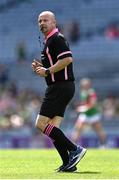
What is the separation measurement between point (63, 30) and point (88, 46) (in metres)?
1.22

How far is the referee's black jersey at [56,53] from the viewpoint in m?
10.6

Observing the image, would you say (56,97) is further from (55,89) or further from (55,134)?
(55,134)

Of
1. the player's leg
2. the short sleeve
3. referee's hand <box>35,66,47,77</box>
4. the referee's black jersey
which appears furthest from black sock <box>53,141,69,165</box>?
the player's leg

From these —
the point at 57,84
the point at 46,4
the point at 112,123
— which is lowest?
the point at 112,123

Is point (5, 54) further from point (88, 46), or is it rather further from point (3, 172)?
point (3, 172)

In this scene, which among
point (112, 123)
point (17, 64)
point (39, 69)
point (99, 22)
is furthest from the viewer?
point (99, 22)

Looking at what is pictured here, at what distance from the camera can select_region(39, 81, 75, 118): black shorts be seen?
35.3 ft

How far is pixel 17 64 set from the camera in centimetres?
2947

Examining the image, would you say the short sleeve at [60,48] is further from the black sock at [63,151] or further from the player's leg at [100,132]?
the player's leg at [100,132]

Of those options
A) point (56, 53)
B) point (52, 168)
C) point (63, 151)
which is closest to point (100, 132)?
point (52, 168)

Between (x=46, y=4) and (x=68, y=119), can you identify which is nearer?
(x=68, y=119)

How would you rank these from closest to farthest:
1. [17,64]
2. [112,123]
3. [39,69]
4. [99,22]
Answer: [39,69], [112,123], [17,64], [99,22]

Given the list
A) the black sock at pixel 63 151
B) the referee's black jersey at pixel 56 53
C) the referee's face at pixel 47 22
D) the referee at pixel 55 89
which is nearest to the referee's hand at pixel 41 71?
the referee at pixel 55 89

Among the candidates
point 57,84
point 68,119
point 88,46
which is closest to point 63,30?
point 88,46
